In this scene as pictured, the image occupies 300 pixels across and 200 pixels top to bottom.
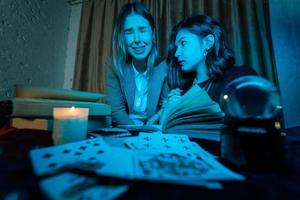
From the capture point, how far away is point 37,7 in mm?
1490

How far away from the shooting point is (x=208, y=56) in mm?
937

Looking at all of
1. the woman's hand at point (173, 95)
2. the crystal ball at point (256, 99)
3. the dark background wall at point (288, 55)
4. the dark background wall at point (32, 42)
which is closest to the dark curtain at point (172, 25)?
the dark background wall at point (288, 55)

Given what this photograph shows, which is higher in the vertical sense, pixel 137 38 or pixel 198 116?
pixel 137 38

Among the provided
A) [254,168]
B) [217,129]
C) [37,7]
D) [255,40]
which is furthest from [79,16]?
[254,168]

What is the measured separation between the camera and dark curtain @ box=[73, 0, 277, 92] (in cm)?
129

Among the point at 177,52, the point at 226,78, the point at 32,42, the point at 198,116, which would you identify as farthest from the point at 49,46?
the point at 198,116

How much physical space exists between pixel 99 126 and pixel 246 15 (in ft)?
3.95

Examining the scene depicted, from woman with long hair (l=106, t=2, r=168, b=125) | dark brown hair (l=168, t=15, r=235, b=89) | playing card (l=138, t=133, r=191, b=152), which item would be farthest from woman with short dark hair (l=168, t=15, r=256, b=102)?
playing card (l=138, t=133, r=191, b=152)

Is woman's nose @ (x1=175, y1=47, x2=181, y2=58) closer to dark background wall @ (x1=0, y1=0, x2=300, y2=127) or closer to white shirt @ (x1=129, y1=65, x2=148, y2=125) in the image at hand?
white shirt @ (x1=129, y1=65, x2=148, y2=125)

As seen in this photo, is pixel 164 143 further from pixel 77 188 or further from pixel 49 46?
pixel 49 46

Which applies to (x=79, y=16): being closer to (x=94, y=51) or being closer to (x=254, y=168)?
(x=94, y=51)

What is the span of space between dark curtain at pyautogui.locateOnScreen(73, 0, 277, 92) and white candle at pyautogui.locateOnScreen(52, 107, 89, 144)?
3.56 ft

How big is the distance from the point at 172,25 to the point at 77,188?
1.43 metres

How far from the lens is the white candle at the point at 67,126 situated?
0.42 metres
